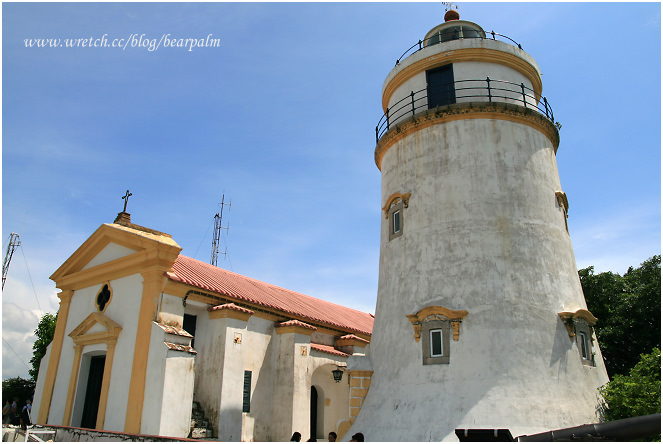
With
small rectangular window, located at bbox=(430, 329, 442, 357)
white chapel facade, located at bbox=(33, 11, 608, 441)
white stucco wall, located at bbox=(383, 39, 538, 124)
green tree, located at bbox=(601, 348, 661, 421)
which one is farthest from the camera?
white stucco wall, located at bbox=(383, 39, 538, 124)

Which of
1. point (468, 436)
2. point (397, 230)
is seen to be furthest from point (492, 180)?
point (468, 436)

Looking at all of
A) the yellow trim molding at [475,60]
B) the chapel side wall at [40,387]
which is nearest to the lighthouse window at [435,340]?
the yellow trim molding at [475,60]

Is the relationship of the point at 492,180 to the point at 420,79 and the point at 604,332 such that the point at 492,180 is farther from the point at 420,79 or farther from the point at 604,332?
the point at 604,332

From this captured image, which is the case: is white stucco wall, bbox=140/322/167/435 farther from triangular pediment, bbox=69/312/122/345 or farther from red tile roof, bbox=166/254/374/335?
triangular pediment, bbox=69/312/122/345

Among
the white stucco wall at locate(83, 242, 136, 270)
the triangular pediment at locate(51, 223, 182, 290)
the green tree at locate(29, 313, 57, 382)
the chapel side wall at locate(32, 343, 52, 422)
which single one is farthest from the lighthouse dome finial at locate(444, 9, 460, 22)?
the green tree at locate(29, 313, 57, 382)

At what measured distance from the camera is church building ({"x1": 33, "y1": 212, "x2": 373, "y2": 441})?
45.9 ft

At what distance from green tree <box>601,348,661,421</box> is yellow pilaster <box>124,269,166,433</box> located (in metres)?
12.6

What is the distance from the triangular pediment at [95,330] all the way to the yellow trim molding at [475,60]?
41.6 feet

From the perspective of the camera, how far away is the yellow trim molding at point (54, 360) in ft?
56.1

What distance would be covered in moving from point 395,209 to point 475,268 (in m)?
3.39

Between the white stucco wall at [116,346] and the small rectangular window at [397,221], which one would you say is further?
the small rectangular window at [397,221]

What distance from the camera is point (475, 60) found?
1598 cm

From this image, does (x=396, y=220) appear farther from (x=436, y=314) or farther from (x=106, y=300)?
(x=106, y=300)

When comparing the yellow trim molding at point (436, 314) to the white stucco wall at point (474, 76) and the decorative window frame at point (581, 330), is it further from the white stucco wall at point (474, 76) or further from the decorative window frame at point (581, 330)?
the white stucco wall at point (474, 76)
